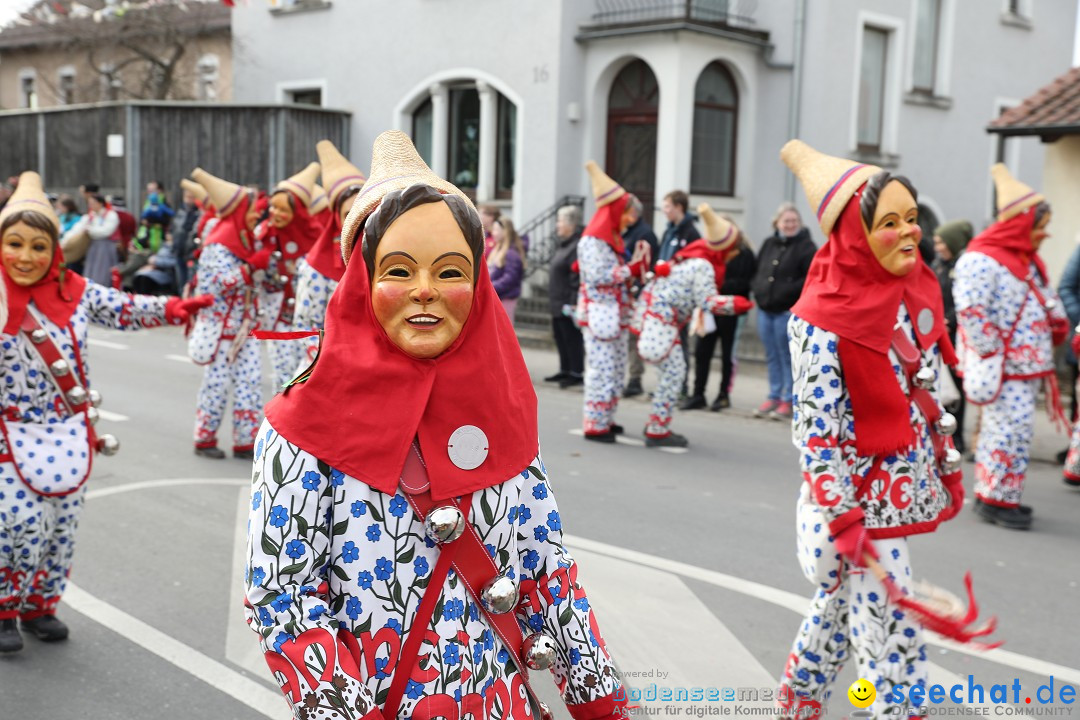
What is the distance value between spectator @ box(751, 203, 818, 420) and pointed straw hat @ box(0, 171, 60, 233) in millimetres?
7600

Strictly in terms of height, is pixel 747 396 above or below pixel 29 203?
below

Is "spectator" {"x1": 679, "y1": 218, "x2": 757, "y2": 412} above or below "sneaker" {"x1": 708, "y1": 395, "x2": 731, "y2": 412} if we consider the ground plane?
above

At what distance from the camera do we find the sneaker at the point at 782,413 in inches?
436

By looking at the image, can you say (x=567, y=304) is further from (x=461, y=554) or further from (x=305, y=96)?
(x=305, y=96)

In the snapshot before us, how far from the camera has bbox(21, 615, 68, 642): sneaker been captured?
192 inches

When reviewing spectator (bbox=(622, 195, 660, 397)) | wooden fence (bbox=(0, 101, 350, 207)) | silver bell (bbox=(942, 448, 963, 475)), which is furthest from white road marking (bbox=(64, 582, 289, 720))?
wooden fence (bbox=(0, 101, 350, 207))

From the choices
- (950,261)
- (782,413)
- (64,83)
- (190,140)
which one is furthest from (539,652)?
(64,83)

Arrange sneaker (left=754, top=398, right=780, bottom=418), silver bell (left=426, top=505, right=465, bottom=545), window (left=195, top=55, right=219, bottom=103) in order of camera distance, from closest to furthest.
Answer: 1. silver bell (left=426, top=505, right=465, bottom=545)
2. sneaker (left=754, top=398, right=780, bottom=418)
3. window (left=195, top=55, right=219, bottom=103)

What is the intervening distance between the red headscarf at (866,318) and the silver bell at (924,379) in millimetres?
99

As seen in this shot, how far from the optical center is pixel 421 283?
7.47 ft

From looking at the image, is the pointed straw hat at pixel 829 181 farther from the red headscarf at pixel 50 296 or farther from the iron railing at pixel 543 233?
the iron railing at pixel 543 233

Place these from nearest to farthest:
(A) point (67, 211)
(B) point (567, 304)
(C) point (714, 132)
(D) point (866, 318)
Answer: (D) point (866, 318)
(B) point (567, 304)
(C) point (714, 132)
(A) point (67, 211)

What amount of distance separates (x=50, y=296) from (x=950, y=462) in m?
3.69

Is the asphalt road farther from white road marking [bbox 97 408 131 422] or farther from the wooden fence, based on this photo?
the wooden fence
